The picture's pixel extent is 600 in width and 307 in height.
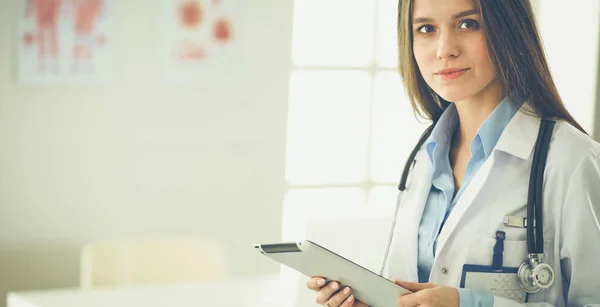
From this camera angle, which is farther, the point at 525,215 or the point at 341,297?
the point at 341,297

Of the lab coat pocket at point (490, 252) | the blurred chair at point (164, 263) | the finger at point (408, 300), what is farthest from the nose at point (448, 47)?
the blurred chair at point (164, 263)

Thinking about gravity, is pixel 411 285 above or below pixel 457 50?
below

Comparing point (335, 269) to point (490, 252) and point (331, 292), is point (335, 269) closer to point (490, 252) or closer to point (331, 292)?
point (331, 292)

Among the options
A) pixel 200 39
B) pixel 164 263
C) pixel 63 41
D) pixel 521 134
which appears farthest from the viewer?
pixel 200 39

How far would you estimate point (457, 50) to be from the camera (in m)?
1.75

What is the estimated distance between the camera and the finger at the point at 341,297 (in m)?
1.83

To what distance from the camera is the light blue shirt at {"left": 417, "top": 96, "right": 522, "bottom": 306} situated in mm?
1834

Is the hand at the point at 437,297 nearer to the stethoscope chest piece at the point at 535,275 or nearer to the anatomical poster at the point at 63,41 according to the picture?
the stethoscope chest piece at the point at 535,275

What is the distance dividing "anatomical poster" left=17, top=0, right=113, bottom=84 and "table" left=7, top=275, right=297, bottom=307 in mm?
1568

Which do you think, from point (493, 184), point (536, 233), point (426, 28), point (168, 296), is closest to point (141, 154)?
point (168, 296)

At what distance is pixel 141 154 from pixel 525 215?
298cm

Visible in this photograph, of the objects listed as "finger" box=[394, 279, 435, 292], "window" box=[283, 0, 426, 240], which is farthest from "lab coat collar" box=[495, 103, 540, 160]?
"window" box=[283, 0, 426, 240]

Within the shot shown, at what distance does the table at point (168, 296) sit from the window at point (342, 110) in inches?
69.6

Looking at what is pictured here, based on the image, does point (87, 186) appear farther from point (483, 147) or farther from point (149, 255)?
point (483, 147)
